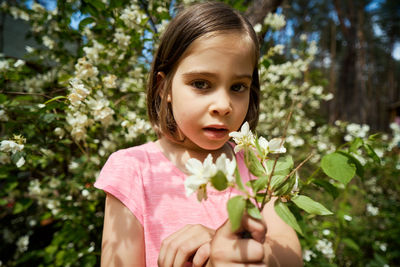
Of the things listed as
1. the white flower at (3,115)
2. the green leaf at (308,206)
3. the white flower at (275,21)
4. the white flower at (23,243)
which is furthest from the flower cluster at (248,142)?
the white flower at (23,243)

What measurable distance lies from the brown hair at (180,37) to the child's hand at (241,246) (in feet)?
2.17

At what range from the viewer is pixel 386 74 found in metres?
24.5

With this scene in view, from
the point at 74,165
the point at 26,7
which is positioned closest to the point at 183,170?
the point at 74,165

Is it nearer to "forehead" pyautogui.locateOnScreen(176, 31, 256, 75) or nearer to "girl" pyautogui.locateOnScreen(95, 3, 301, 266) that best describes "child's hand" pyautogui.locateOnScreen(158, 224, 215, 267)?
"girl" pyautogui.locateOnScreen(95, 3, 301, 266)

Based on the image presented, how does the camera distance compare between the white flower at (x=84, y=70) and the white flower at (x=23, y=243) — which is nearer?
the white flower at (x=84, y=70)

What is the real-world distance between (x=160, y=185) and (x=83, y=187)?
83cm

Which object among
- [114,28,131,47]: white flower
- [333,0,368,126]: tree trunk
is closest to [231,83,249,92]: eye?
[114,28,131,47]: white flower

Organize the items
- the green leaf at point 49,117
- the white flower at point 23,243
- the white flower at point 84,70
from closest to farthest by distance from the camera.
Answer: the green leaf at point 49,117 < the white flower at point 84,70 < the white flower at point 23,243

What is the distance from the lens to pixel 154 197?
951 millimetres

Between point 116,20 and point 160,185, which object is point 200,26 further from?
point 116,20

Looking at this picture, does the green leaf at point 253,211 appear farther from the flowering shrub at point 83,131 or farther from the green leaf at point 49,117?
the green leaf at point 49,117

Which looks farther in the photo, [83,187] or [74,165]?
[74,165]

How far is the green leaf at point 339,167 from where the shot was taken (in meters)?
0.78

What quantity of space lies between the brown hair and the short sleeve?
234 millimetres
